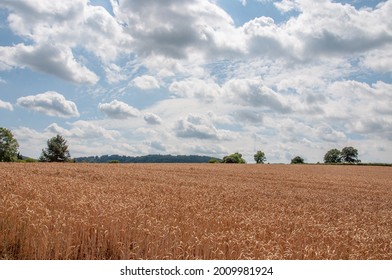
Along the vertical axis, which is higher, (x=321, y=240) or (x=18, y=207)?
(x=18, y=207)

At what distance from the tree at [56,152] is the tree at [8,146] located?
824 centimetres

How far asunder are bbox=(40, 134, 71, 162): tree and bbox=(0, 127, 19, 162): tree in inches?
324

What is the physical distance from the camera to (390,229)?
44.9ft

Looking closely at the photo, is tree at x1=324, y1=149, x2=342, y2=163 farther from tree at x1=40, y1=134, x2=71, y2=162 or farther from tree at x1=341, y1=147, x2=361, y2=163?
tree at x1=40, y1=134, x2=71, y2=162

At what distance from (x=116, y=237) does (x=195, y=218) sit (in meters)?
2.95

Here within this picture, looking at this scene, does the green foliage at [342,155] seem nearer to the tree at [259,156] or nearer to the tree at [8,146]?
the tree at [259,156]

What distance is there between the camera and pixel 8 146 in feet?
322

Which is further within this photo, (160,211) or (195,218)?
(160,211)

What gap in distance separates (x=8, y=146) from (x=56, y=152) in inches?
484

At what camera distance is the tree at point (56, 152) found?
104000 millimetres

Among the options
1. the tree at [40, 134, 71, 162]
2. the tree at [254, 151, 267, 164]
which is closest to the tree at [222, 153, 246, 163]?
the tree at [254, 151, 267, 164]

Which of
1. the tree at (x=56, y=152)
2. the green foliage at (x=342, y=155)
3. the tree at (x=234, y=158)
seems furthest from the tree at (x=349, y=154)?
the tree at (x=56, y=152)
